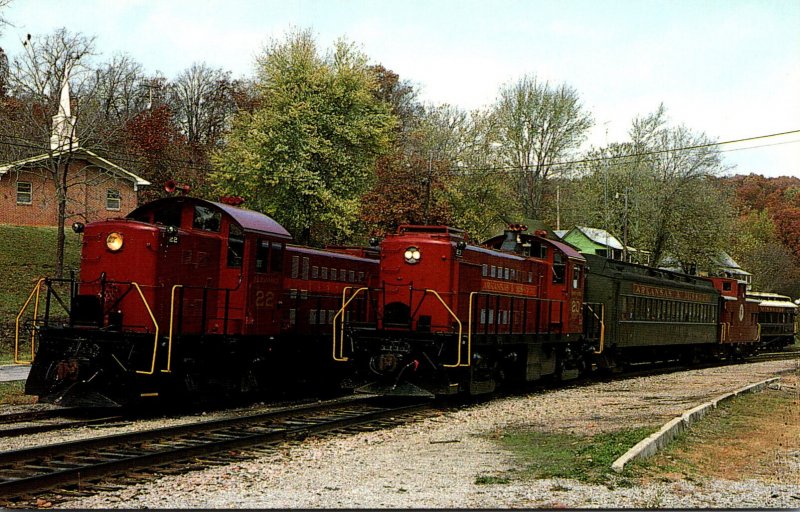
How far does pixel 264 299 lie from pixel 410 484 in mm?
8778

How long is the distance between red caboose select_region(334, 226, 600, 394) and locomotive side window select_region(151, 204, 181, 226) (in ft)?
13.6

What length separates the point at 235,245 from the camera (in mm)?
16812

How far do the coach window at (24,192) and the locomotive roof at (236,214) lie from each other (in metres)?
31.3

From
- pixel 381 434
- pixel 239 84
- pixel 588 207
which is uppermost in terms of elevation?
pixel 239 84

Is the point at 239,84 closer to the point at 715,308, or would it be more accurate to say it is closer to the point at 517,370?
the point at 715,308

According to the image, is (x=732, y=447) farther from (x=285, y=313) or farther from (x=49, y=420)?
(x=49, y=420)

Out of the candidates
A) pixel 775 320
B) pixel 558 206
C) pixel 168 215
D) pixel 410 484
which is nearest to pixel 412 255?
pixel 168 215

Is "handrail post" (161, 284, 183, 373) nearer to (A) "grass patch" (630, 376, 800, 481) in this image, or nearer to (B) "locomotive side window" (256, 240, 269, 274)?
(B) "locomotive side window" (256, 240, 269, 274)

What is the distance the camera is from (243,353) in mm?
17094

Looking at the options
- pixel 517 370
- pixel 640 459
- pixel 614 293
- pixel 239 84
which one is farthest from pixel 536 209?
pixel 640 459

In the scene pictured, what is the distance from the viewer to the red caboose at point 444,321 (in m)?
17.0

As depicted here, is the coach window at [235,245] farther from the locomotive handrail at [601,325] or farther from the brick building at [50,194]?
the brick building at [50,194]

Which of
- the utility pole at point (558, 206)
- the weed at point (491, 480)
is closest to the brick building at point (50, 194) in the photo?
the utility pole at point (558, 206)

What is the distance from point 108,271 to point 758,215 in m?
80.2
